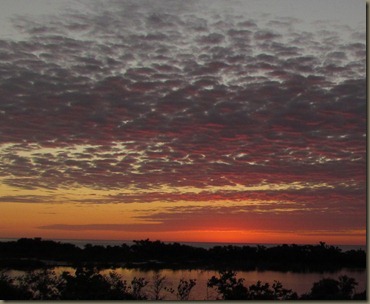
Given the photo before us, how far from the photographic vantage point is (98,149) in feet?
21.9

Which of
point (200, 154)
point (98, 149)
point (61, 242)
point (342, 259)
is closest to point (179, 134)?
point (200, 154)

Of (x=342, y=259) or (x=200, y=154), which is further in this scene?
(x=200, y=154)

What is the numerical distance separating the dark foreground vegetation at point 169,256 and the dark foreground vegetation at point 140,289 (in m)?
0.22

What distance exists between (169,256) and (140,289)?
1.80 ft

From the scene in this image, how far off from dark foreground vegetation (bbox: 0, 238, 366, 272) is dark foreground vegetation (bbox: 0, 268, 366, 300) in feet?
0.73

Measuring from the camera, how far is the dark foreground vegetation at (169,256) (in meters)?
6.38

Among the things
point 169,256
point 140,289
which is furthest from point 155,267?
point 140,289

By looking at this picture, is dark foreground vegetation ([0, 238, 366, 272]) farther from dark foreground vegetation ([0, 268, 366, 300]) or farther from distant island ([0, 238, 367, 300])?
dark foreground vegetation ([0, 268, 366, 300])

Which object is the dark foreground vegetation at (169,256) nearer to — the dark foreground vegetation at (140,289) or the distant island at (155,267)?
the distant island at (155,267)

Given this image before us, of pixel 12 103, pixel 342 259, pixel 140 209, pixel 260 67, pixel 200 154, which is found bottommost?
pixel 342 259

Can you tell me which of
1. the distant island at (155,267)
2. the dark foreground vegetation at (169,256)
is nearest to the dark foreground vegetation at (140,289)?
the distant island at (155,267)

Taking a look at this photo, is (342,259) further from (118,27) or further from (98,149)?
(118,27)

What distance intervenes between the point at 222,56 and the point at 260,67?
0.44 m

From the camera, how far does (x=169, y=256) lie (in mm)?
6504
